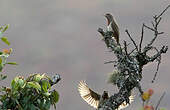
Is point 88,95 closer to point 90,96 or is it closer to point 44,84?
point 90,96

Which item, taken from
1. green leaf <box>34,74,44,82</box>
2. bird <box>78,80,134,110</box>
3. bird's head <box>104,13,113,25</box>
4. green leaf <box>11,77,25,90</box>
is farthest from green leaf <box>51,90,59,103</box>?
bird's head <box>104,13,113,25</box>

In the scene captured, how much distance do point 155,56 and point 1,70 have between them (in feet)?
5.86

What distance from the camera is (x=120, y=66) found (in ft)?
13.5

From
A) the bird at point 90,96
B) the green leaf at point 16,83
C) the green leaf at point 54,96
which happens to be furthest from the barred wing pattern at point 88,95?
the green leaf at point 16,83

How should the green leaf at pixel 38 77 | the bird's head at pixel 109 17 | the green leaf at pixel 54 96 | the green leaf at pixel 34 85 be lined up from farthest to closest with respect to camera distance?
the bird's head at pixel 109 17
the green leaf at pixel 54 96
the green leaf at pixel 38 77
the green leaf at pixel 34 85

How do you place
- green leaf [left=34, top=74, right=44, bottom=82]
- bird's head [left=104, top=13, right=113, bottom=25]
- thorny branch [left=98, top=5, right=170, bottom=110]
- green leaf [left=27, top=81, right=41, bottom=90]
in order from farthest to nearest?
bird's head [left=104, top=13, right=113, bottom=25] < thorny branch [left=98, top=5, right=170, bottom=110] < green leaf [left=34, top=74, right=44, bottom=82] < green leaf [left=27, top=81, right=41, bottom=90]

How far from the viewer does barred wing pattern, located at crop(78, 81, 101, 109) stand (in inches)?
177

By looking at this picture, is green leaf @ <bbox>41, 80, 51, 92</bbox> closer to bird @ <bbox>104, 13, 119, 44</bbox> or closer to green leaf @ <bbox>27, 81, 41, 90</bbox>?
green leaf @ <bbox>27, 81, 41, 90</bbox>

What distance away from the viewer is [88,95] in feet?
15.0

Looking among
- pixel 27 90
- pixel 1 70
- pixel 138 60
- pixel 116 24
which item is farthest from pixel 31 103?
pixel 116 24

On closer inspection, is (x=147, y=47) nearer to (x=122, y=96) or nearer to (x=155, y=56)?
(x=155, y=56)

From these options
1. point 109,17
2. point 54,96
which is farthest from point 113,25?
point 54,96

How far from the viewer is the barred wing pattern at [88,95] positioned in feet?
14.8

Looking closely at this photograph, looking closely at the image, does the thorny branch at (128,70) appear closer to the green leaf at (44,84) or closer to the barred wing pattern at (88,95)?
the barred wing pattern at (88,95)
